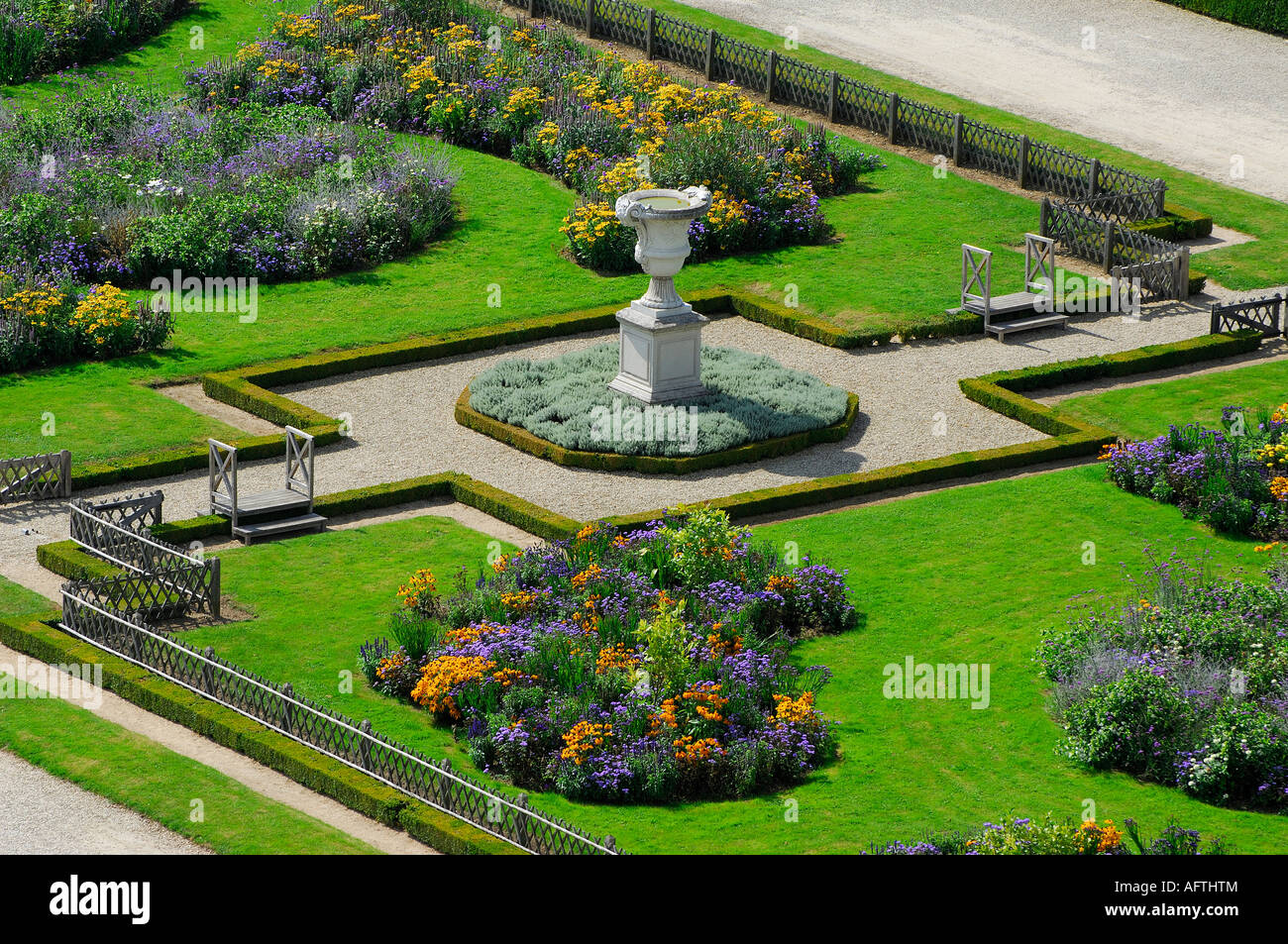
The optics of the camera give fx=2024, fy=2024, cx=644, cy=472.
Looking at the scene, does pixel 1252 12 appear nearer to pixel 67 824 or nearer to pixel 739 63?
pixel 739 63

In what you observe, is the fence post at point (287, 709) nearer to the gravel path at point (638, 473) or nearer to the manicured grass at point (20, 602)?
the manicured grass at point (20, 602)

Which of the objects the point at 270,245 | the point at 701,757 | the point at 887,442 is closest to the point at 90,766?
the point at 701,757

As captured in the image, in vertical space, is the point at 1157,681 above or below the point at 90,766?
above

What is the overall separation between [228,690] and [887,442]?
11.3 meters

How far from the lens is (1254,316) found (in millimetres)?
32625

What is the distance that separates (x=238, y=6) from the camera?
48.9 meters

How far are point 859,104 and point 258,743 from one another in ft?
84.6

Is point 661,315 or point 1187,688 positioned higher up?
point 661,315

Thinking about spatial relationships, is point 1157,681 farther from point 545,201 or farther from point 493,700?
point 545,201

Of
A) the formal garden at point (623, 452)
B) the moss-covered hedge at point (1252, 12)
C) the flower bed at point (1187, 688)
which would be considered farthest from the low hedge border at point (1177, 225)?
the flower bed at point (1187, 688)

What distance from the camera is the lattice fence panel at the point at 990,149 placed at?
127ft

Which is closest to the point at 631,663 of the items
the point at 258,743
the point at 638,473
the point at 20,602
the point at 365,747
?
the point at 365,747

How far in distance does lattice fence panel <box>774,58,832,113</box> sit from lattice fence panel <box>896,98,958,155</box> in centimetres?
186

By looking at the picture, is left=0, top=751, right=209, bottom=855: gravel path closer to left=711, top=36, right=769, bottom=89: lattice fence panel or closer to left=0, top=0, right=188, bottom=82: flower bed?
left=711, top=36, right=769, bottom=89: lattice fence panel
